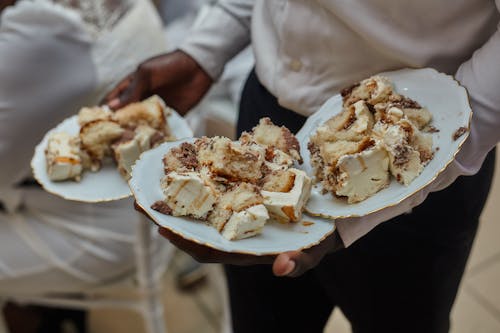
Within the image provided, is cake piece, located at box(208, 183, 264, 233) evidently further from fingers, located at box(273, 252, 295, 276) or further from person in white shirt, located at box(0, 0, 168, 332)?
person in white shirt, located at box(0, 0, 168, 332)

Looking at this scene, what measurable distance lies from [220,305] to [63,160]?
1.04m

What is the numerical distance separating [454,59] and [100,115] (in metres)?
0.53

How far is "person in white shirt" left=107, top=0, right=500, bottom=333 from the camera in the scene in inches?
27.6

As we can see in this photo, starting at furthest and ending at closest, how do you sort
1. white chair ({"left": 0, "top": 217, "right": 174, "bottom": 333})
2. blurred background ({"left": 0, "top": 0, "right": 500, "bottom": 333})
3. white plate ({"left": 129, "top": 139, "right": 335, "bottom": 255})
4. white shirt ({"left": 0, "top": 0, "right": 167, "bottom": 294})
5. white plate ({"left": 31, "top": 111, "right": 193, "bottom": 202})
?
blurred background ({"left": 0, "top": 0, "right": 500, "bottom": 333}) < white chair ({"left": 0, "top": 217, "right": 174, "bottom": 333}) < white shirt ({"left": 0, "top": 0, "right": 167, "bottom": 294}) < white plate ({"left": 31, "top": 111, "right": 193, "bottom": 202}) < white plate ({"left": 129, "top": 139, "right": 335, "bottom": 255})

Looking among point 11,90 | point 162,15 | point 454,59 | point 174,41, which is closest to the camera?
point 454,59

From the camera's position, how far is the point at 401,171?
654 millimetres

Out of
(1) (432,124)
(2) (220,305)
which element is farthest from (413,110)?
(2) (220,305)

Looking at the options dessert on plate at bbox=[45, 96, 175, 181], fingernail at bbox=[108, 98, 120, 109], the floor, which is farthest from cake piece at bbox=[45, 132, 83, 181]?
the floor

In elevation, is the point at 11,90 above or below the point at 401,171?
below

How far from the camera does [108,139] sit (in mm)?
882

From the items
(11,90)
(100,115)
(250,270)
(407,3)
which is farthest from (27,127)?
(407,3)

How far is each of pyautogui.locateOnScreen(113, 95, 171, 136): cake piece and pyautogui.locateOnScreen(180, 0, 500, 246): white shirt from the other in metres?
0.17

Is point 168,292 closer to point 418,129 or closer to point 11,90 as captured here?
point 11,90

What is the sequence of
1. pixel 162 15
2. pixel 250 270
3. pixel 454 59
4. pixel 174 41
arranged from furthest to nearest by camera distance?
pixel 162 15 → pixel 174 41 → pixel 250 270 → pixel 454 59
